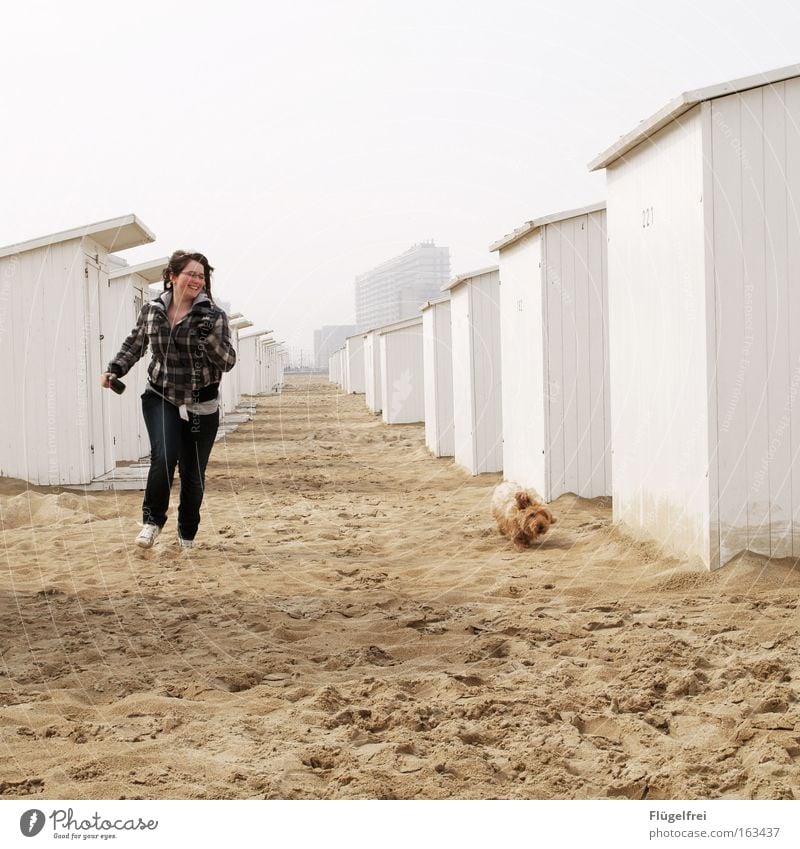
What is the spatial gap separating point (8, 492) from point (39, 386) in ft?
5.13

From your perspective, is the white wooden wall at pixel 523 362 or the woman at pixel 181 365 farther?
the white wooden wall at pixel 523 362

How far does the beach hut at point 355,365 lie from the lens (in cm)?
4003

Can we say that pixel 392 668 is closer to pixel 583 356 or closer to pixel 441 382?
pixel 583 356

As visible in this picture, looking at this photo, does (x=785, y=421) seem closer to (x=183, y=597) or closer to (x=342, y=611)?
(x=342, y=611)

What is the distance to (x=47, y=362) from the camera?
1125 cm

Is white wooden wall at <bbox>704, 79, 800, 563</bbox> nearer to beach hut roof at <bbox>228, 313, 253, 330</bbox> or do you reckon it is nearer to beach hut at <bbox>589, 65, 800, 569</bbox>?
beach hut at <bbox>589, 65, 800, 569</bbox>

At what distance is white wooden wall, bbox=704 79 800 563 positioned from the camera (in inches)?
221

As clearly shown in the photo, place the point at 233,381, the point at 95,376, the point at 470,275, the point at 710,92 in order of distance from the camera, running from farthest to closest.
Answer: the point at 233,381 → the point at 470,275 → the point at 95,376 → the point at 710,92

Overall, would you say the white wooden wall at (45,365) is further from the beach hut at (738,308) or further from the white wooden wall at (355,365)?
the white wooden wall at (355,365)

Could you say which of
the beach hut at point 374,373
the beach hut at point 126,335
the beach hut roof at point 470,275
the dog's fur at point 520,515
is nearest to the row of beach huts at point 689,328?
the dog's fur at point 520,515

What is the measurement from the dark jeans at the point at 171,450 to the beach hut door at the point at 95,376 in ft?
17.0

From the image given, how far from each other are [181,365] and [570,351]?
4131 millimetres

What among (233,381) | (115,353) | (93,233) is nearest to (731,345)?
(93,233)
